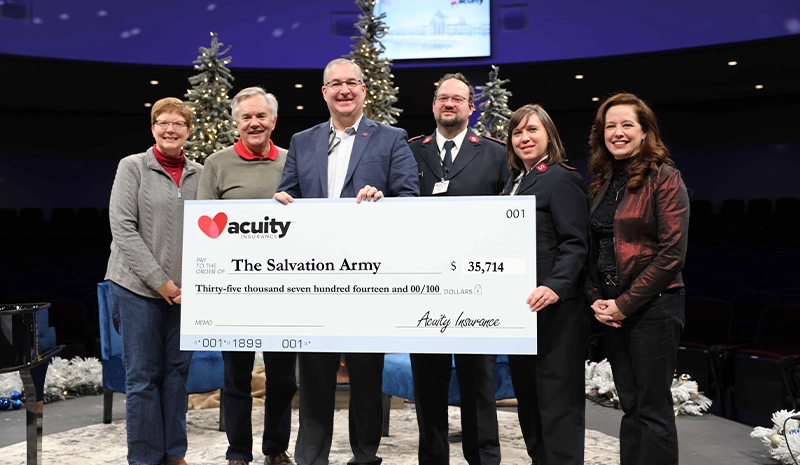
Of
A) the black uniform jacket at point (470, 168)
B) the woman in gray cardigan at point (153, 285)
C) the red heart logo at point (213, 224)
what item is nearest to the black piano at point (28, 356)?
the woman in gray cardigan at point (153, 285)

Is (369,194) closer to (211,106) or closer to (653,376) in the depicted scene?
(653,376)

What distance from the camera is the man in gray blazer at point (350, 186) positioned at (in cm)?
298

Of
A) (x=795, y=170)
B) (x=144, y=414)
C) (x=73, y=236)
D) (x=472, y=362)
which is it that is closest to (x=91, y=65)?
(x=73, y=236)

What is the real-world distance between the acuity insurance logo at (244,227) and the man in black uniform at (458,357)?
77cm

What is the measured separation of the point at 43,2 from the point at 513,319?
10.5 meters

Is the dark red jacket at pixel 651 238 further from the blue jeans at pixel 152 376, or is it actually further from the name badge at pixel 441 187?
the blue jeans at pixel 152 376

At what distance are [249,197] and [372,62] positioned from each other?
3535mm

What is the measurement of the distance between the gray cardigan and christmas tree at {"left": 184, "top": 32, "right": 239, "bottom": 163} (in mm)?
3446

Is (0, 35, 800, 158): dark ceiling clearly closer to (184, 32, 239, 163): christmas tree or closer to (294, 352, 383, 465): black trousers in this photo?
(184, 32, 239, 163): christmas tree

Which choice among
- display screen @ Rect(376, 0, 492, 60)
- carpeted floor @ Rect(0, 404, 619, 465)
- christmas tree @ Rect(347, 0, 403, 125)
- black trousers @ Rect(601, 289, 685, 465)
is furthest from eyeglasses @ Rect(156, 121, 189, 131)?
display screen @ Rect(376, 0, 492, 60)

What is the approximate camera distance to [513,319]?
9.00 feet

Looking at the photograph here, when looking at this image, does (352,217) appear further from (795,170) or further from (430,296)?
(795,170)

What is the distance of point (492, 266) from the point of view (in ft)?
9.08

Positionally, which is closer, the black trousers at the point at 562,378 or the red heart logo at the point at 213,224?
the black trousers at the point at 562,378
